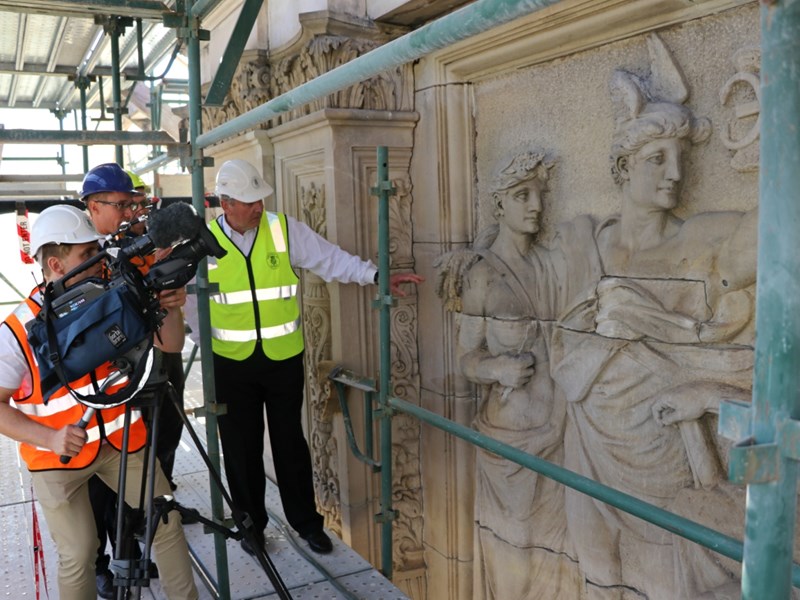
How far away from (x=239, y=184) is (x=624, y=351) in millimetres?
1810

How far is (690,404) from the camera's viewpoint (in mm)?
2467

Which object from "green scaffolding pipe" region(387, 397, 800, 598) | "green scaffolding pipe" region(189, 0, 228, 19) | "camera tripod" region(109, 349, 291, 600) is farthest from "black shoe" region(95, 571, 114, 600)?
"green scaffolding pipe" region(189, 0, 228, 19)

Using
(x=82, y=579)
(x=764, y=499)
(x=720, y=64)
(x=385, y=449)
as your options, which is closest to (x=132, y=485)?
(x=82, y=579)

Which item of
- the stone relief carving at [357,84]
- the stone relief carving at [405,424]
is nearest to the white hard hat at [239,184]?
the stone relief carving at [357,84]

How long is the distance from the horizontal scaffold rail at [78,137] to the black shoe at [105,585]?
1815 millimetres

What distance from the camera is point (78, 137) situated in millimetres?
2994

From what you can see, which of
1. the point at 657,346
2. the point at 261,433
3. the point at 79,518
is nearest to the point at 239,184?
the point at 261,433

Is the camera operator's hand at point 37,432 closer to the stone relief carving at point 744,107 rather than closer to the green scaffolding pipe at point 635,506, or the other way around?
the green scaffolding pipe at point 635,506

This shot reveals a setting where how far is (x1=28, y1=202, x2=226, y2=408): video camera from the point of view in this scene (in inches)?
80.7

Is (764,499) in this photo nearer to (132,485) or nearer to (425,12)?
(132,485)

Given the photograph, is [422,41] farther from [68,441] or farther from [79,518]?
[79,518]

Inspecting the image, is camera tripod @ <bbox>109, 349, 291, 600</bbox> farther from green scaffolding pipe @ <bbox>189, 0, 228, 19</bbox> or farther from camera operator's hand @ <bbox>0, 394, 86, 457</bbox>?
green scaffolding pipe @ <bbox>189, 0, 228, 19</bbox>

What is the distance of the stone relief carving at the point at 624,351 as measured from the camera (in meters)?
2.44

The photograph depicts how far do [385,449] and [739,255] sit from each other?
1.88 metres
